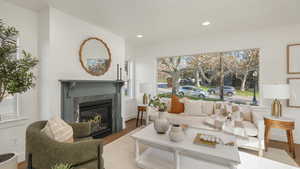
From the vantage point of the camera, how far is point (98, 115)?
322cm

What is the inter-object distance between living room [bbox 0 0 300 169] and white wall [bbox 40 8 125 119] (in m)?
0.02

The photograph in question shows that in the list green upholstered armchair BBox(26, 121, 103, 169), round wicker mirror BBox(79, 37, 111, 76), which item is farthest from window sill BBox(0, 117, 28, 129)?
round wicker mirror BBox(79, 37, 111, 76)

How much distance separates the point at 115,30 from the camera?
3.32 m

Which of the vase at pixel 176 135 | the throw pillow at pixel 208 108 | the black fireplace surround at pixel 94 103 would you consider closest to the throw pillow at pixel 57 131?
the black fireplace surround at pixel 94 103

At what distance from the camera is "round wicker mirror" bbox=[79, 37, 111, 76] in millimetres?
2833

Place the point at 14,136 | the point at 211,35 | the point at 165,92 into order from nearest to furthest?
the point at 14,136 → the point at 211,35 → the point at 165,92

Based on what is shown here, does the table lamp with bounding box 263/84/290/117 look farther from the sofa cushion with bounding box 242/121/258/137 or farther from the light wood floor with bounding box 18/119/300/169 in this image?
the light wood floor with bounding box 18/119/300/169

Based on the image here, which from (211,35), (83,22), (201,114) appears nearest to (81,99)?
(83,22)

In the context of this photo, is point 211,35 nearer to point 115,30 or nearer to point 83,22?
point 115,30

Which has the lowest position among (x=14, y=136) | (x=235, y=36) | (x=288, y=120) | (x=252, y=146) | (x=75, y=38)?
(x=252, y=146)

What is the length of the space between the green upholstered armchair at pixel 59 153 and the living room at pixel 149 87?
1cm

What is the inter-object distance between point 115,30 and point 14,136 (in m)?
2.85

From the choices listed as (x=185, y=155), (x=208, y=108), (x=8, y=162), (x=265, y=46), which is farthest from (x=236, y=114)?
(x=8, y=162)

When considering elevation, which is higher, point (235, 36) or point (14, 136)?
point (235, 36)
